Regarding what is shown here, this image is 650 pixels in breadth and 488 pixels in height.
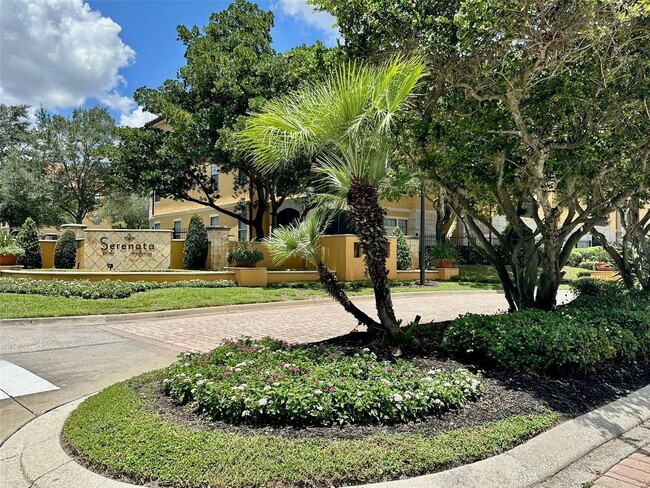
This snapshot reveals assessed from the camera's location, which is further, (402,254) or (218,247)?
(402,254)

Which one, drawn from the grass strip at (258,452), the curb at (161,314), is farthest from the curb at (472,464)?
the curb at (161,314)

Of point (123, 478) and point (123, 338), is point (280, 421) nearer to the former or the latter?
point (123, 478)

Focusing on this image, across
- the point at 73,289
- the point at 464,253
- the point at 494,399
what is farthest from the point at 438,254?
the point at 494,399

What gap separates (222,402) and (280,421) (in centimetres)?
54

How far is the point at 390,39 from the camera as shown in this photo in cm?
736

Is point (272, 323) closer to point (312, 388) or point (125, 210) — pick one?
point (312, 388)

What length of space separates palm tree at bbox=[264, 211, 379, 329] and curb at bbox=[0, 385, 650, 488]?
2954 millimetres

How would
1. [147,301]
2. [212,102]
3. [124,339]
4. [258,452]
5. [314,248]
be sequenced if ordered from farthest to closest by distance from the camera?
[212,102] < [147,301] < [124,339] < [314,248] < [258,452]

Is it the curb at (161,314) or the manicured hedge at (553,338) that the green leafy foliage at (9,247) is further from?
the manicured hedge at (553,338)

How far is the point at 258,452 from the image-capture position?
3.53 m

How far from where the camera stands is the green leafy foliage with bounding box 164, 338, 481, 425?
409 centimetres

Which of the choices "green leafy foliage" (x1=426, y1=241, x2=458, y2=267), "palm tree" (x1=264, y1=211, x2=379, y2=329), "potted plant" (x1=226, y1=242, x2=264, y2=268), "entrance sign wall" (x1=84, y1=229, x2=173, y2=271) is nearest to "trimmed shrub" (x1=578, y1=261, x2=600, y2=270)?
"green leafy foliage" (x1=426, y1=241, x2=458, y2=267)

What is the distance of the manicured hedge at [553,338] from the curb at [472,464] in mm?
884

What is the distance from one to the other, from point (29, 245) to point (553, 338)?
22.6 meters
